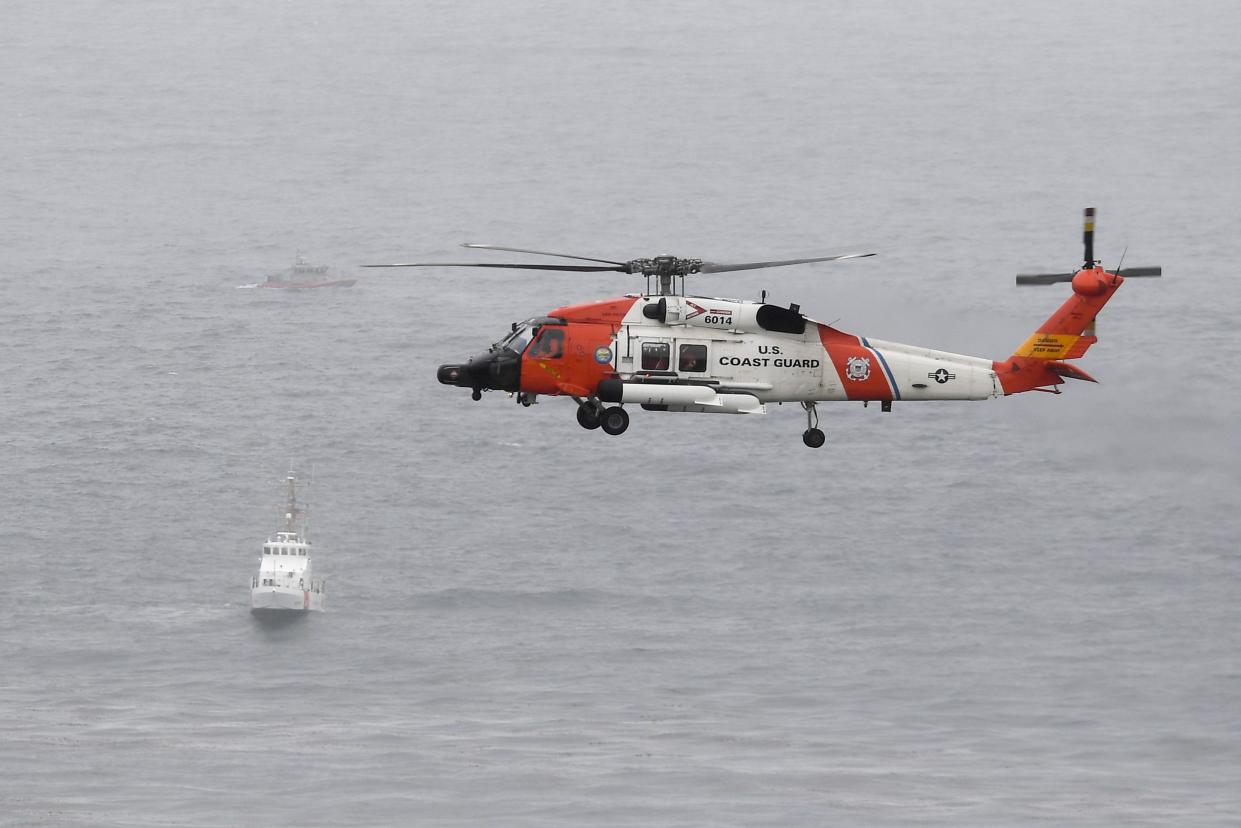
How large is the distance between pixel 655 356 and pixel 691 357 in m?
1.00

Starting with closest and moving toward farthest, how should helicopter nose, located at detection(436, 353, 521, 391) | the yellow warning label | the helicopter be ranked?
1. helicopter nose, located at detection(436, 353, 521, 391)
2. the helicopter
3. the yellow warning label

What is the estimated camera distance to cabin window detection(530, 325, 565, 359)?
60.7 meters

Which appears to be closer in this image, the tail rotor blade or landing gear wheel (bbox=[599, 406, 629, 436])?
the tail rotor blade

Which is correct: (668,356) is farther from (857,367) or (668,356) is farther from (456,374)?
(456,374)

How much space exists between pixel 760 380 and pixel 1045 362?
830cm

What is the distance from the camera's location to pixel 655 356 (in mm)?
60812

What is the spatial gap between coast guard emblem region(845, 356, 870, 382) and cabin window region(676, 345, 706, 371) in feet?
13.7

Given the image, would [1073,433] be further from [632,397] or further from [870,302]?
[632,397]

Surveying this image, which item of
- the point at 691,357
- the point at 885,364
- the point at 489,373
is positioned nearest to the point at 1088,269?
the point at 885,364

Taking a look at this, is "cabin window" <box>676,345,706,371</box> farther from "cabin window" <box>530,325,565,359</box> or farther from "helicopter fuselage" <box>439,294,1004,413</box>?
"cabin window" <box>530,325,565,359</box>

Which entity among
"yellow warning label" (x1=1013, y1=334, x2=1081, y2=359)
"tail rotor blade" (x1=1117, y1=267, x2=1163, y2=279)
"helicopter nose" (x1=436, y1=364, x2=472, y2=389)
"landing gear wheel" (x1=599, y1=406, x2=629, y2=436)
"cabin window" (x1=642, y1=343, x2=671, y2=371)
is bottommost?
"landing gear wheel" (x1=599, y1=406, x2=629, y2=436)

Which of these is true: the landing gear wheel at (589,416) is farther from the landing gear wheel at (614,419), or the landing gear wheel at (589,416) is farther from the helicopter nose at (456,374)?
the helicopter nose at (456,374)

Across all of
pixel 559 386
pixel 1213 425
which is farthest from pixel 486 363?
pixel 1213 425

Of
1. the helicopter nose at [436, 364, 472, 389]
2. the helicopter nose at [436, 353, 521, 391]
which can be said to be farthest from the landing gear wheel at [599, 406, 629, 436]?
the helicopter nose at [436, 364, 472, 389]
